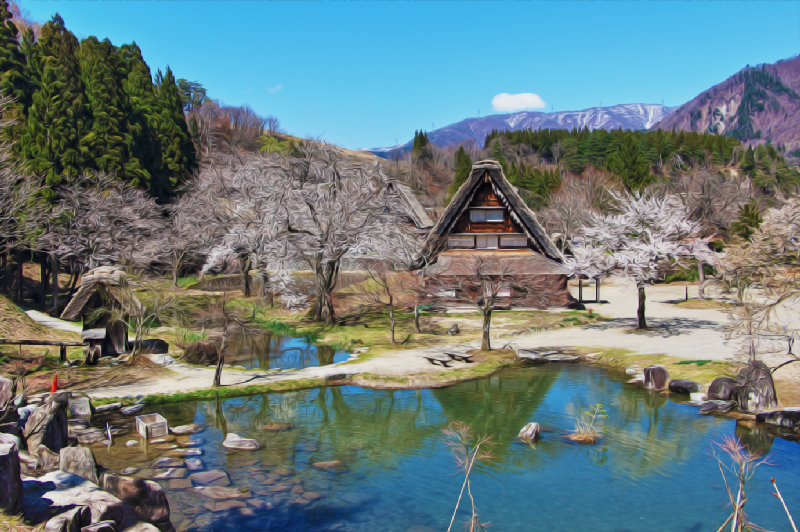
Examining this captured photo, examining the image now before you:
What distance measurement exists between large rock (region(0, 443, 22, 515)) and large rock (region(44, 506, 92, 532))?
502mm

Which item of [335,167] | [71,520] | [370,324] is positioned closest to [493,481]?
[71,520]

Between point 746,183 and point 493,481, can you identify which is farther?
point 746,183

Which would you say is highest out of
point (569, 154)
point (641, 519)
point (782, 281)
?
point (569, 154)

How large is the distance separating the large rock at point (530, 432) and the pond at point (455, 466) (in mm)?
226

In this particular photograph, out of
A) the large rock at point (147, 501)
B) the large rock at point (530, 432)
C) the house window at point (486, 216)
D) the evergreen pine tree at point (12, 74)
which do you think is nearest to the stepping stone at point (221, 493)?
the large rock at point (147, 501)

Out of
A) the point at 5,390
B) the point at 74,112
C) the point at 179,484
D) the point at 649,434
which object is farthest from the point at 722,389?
the point at 74,112

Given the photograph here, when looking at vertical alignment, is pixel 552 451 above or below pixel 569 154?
below

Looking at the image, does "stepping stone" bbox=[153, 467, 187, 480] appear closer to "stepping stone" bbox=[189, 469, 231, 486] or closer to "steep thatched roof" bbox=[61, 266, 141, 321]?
"stepping stone" bbox=[189, 469, 231, 486]

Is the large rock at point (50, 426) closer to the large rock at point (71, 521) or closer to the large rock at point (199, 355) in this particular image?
the large rock at point (71, 521)

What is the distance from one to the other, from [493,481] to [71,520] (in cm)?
688

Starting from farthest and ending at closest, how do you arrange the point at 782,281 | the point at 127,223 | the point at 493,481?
1. the point at 127,223
2. the point at 782,281
3. the point at 493,481

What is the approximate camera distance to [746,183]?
60875mm

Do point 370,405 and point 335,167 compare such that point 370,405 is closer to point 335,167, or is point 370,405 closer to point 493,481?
point 493,481

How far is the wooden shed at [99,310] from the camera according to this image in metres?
17.6
